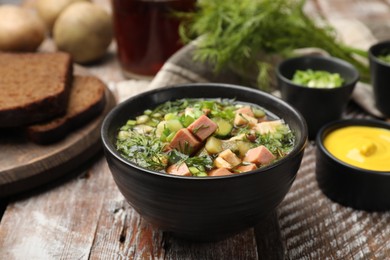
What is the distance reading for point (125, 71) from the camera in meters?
2.99

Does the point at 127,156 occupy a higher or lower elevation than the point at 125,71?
higher

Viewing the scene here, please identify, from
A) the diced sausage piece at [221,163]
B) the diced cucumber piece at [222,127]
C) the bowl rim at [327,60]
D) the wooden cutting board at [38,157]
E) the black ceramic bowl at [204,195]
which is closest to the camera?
the black ceramic bowl at [204,195]

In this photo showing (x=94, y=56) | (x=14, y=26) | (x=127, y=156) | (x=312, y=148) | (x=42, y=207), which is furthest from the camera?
(x=94, y=56)

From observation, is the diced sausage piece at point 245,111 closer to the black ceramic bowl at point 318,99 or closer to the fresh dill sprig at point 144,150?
the fresh dill sprig at point 144,150

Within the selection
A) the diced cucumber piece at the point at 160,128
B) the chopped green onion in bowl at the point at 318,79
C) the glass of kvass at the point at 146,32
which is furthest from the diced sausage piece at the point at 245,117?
the glass of kvass at the point at 146,32

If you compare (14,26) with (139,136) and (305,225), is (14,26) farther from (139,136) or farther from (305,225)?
(305,225)

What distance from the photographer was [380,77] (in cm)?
248

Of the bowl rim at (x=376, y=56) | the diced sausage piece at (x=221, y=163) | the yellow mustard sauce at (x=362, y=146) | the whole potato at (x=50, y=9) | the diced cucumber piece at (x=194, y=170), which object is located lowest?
the whole potato at (x=50, y=9)

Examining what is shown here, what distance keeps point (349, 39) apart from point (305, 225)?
5.29 feet

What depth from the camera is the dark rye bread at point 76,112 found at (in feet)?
7.29

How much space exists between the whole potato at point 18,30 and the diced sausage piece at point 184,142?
165 centimetres

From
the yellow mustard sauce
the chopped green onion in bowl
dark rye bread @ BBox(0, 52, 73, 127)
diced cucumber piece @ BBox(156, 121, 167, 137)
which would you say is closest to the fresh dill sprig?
diced cucumber piece @ BBox(156, 121, 167, 137)

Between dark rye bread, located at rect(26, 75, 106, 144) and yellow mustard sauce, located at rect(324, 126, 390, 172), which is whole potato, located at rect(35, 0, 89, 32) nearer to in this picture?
dark rye bread, located at rect(26, 75, 106, 144)

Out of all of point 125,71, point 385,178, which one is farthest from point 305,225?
point 125,71
